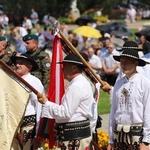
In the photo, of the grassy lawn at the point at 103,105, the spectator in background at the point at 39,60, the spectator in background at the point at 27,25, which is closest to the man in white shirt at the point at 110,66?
the grassy lawn at the point at 103,105

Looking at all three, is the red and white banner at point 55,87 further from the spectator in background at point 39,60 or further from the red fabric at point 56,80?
the spectator in background at point 39,60

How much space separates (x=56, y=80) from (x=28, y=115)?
0.63 m

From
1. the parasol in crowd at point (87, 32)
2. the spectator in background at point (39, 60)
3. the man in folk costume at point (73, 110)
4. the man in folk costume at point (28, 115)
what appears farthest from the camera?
the parasol in crowd at point (87, 32)

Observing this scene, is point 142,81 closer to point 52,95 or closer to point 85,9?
point 52,95

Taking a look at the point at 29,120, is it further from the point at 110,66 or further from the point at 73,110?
the point at 110,66

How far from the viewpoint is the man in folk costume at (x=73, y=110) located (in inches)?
270

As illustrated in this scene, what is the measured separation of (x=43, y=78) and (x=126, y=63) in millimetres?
3039

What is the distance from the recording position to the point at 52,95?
777 centimetres

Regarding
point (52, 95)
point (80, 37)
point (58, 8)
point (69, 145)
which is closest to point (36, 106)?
point (52, 95)

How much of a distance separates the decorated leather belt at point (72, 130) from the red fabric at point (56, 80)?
0.52 metres

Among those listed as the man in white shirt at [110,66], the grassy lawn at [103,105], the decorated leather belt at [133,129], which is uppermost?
the decorated leather belt at [133,129]

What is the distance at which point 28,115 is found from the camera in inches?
316

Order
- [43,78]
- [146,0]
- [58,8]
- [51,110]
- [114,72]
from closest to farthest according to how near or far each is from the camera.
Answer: [51,110] → [43,78] → [114,72] → [58,8] → [146,0]

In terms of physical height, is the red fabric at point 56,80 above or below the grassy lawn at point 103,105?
above
